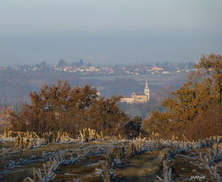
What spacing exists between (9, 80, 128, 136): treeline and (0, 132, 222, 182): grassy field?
15626mm

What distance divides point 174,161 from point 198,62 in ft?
107

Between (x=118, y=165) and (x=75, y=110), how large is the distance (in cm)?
2382

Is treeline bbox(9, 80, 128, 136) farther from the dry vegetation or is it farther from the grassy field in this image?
the grassy field

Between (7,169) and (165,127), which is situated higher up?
(7,169)

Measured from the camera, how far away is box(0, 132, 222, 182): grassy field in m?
4.13

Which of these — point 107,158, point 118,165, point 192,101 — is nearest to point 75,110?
point 192,101

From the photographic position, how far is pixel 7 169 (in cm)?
466

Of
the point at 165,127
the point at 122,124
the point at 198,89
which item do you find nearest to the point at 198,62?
the point at 198,89

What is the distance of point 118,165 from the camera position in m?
4.71

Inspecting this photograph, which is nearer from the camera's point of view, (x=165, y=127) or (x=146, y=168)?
(x=146, y=168)

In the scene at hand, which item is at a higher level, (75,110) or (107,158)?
(107,158)

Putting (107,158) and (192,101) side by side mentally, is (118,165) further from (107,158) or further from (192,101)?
(192,101)

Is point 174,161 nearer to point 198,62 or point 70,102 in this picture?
point 70,102

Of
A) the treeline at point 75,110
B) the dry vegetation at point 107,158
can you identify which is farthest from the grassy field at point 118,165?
the treeline at point 75,110
